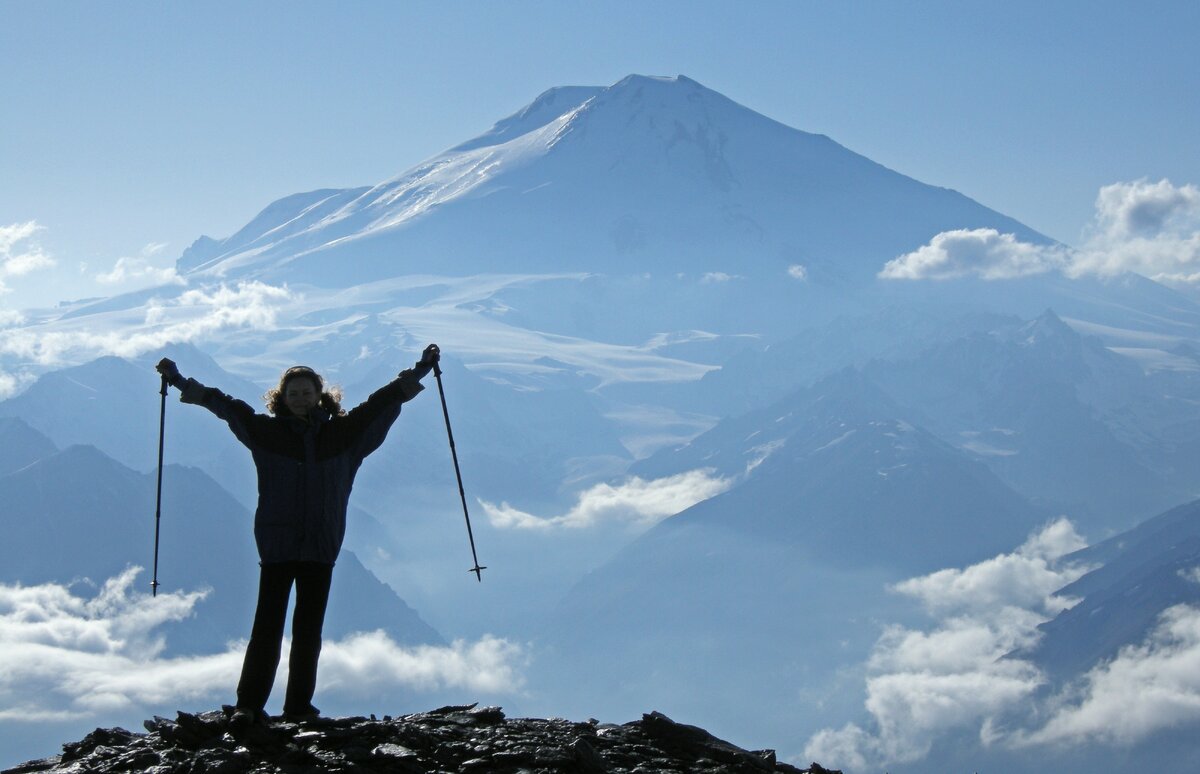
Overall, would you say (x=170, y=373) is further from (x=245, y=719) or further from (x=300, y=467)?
(x=245, y=719)

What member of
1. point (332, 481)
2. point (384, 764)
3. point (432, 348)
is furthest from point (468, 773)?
point (432, 348)

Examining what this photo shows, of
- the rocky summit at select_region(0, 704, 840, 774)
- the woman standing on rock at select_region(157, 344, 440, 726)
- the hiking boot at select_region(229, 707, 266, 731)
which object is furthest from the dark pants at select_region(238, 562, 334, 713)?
the rocky summit at select_region(0, 704, 840, 774)

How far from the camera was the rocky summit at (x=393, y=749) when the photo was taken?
31.1ft

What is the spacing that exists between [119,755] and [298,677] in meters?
1.38

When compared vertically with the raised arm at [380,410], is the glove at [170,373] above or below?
above

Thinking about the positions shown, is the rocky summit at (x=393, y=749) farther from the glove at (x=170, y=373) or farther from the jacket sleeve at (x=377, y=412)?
the glove at (x=170, y=373)

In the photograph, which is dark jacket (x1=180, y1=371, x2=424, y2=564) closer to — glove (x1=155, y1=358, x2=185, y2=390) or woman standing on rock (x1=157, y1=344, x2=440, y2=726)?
woman standing on rock (x1=157, y1=344, x2=440, y2=726)

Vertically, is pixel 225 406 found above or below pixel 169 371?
below

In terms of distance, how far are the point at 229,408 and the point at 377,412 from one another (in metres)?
1.10

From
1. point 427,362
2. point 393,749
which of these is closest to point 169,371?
point 427,362

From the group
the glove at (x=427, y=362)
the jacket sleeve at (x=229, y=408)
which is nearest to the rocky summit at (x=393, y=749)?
the jacket sleeve at (x=229, y=408)

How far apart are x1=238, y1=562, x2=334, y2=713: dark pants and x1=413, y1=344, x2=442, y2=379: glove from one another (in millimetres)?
1693

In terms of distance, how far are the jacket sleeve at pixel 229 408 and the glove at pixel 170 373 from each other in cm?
12

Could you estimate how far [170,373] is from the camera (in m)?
10.9
